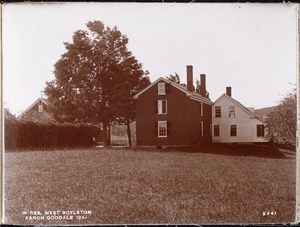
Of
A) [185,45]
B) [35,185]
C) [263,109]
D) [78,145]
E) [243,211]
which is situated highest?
[185,45]

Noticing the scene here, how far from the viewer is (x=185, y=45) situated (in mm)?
4625

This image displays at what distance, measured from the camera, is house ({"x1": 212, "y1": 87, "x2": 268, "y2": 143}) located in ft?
15.4

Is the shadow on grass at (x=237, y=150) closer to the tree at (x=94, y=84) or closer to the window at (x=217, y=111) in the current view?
the window at (x=217, y=111)

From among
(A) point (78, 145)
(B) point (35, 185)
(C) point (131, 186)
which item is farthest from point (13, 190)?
(C) point (131, 186)

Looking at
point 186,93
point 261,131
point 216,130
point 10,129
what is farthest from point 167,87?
point 10,129

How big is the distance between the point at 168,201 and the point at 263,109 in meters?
1.35

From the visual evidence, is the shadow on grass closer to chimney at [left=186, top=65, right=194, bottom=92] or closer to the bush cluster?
chimney at [left=186, top=65, right=194, bottom=92]

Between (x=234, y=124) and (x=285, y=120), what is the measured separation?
1.69ft

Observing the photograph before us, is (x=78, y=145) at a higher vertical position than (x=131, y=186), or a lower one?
higher

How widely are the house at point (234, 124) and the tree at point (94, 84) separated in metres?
0.83

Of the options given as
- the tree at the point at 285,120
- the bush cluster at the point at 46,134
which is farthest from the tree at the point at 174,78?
the tree at the point at 285,120

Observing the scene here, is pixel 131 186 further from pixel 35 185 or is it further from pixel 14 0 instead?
pixel 14 0

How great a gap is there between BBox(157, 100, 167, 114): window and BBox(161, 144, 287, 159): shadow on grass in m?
0.39

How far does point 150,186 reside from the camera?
15.1 feet
